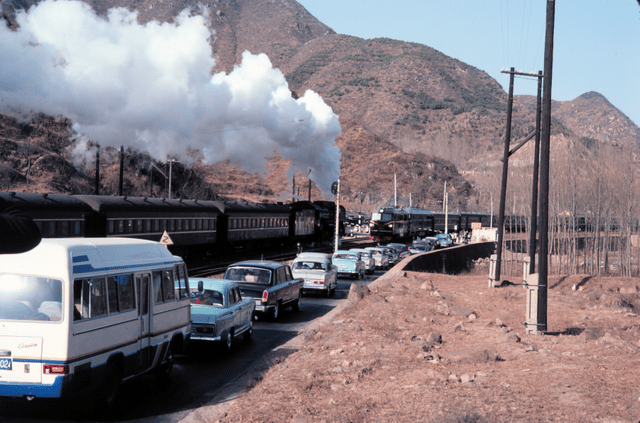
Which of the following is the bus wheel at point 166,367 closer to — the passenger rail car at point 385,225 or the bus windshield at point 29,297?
the bus windshield at point 29,297

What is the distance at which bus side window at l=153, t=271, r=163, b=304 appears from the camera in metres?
9.61

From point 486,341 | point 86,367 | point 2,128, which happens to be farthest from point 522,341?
point 2,128

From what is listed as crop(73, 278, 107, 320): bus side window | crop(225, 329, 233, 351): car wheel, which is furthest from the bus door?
crop(225, 329, 233, 351): car wheel

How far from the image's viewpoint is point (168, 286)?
1014 centimetres

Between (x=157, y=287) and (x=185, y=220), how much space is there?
86.8 ft

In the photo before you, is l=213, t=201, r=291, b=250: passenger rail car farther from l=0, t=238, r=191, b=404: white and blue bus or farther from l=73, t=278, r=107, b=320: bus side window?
l=73, t=278, r=107, b=320: bus side window

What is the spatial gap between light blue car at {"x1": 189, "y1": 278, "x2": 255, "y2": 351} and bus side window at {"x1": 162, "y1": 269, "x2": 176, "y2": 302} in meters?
1.32

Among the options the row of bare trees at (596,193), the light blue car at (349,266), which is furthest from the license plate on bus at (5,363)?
the row of bare trees at (596,193)

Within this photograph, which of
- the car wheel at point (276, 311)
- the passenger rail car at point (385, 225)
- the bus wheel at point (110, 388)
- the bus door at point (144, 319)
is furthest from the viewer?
the passenger rail car at point (385, 225)

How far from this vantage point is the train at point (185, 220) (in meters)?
24.5

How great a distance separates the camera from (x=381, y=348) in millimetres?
12133

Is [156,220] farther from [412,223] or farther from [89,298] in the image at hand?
[412,223]

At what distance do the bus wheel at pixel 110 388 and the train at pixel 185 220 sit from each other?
14.2 feet

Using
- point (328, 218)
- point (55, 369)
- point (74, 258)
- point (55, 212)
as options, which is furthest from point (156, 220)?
point (328, 218)
